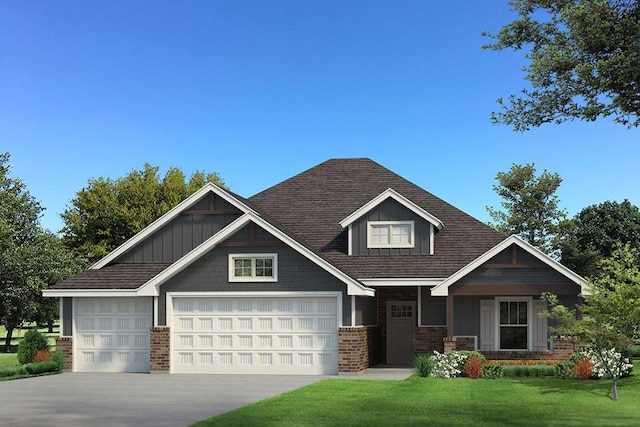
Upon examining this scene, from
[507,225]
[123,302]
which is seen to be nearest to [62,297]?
[123,302]

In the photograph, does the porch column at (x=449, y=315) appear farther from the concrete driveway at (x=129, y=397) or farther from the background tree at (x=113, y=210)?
the background tree at (x=113, y=210)

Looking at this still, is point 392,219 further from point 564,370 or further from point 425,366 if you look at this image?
point 564,370

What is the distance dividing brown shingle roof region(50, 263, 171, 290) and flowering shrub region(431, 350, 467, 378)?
33.2 ft

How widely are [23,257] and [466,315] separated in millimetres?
27597

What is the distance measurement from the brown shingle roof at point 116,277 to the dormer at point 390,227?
6.94 m

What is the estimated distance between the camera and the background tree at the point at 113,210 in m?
60.6

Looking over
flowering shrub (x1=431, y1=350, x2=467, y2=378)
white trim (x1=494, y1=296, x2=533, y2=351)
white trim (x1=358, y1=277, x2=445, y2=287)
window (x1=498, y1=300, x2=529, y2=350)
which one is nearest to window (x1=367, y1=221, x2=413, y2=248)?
white trim (x1=358, y1=277, x2=445, y2=287)

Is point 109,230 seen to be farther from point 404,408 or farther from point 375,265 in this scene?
point 404,408

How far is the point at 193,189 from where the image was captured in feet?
211

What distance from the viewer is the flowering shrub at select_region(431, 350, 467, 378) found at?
25.8m

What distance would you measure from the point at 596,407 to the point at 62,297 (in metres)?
18.5

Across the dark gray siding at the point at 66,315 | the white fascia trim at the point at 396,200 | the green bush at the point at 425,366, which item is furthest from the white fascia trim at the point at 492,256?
the dark gray siding at the point at 66,315

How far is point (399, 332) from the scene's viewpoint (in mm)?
31562

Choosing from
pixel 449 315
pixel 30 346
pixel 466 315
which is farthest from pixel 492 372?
pixel 30 346
